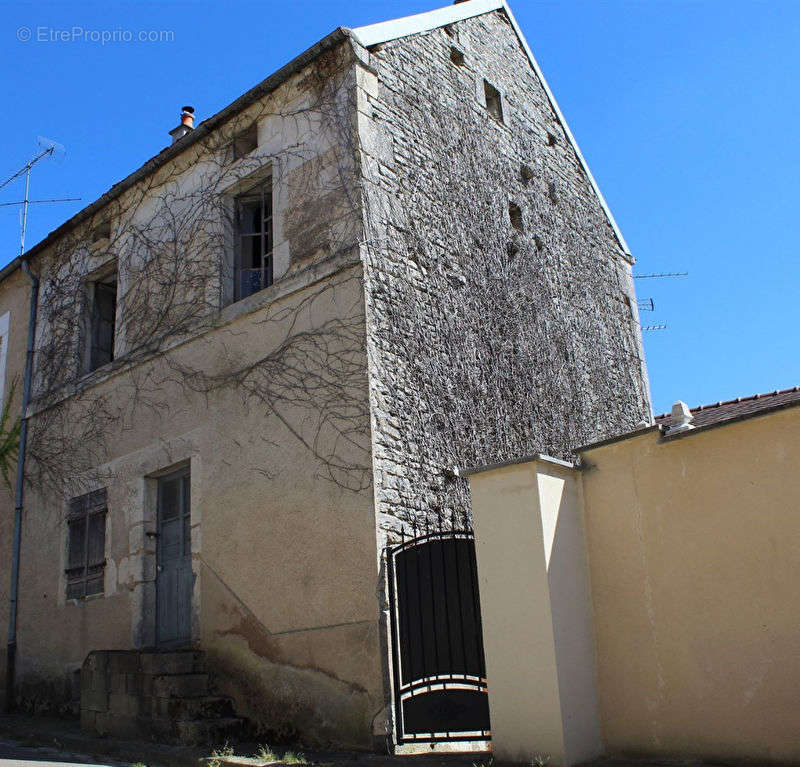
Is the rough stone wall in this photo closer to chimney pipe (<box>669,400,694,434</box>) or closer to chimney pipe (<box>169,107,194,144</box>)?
chimney pipe (<box>669,400,694,434</box>)

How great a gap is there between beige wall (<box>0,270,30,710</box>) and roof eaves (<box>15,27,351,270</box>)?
74 centimetres

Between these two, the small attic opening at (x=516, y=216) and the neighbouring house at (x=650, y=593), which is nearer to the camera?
the neighbouring house at (x=650, y=593)

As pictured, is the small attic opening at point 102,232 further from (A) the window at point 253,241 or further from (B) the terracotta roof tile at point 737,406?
(B) the terracotta roof tile at point 737,406

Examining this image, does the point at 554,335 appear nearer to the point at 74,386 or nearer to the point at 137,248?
the point at 137,248

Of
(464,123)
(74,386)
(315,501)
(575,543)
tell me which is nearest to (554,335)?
(464,123)

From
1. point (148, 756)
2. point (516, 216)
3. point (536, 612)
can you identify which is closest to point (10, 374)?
point (148, 756)

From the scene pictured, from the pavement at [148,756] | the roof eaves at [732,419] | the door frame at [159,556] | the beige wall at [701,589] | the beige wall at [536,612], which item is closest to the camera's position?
the beige wall at [701,589]

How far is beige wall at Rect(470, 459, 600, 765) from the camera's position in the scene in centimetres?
484

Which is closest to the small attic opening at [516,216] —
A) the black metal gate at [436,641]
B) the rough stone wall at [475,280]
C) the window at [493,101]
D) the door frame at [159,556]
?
the rough stone wall at [475,280]

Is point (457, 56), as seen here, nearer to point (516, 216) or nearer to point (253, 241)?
point (516, 216)

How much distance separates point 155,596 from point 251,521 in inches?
66.6

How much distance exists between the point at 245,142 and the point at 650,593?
602cm

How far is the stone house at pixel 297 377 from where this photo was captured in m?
6.61

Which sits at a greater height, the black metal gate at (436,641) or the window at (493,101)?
the window at (493,101)
